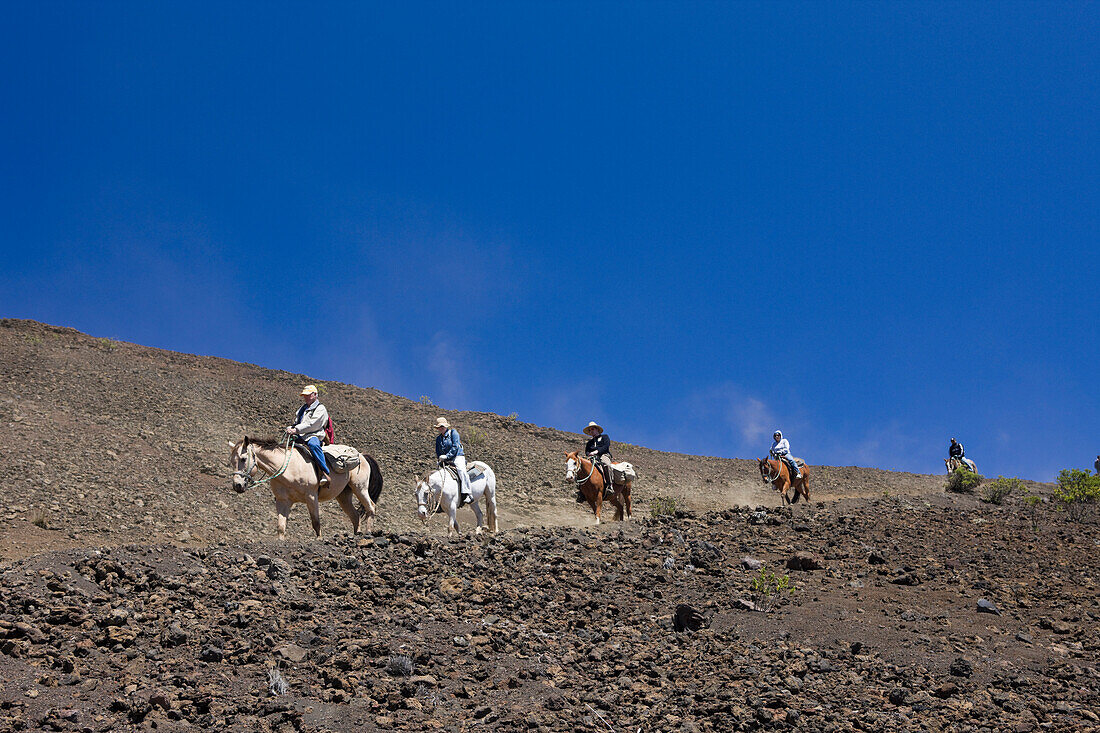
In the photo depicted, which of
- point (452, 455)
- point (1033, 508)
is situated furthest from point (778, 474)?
point (452, 455)

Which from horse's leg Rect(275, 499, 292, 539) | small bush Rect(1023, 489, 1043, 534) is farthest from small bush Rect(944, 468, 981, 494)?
horse's leg Rect(275, 499, 292, 539)

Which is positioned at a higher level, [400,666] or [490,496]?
[490,496]

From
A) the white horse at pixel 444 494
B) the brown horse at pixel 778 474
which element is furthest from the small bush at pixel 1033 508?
the white horse at pixel 444 494

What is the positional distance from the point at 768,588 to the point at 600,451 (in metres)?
9.89

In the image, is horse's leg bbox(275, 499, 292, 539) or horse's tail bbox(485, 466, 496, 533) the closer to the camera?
horse's leg bbox(275, 499, 292, 539)

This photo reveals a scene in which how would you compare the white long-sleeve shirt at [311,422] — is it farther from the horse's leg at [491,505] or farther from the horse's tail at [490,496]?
the horse's leg at [491,505]

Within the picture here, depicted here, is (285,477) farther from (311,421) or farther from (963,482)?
(963,482)

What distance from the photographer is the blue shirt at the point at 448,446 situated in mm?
16016

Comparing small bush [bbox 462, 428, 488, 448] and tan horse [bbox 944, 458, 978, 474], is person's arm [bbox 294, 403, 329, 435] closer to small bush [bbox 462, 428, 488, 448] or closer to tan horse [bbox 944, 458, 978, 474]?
small bush [bbox 462, 428, 488, 448]

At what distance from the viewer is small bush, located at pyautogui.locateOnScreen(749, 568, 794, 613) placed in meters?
10.3

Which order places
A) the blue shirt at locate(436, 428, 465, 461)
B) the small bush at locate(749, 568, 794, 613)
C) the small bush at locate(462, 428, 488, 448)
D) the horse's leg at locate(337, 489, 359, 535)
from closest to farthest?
1. the small bush at locate(749, 568, 794, 613)
2. the blue shirt at locate(436, 428, 465, 461)
3. the horse's leg at locate(337, 489, 359, 535)
4. the small bush at locate(462, 428, 488, 448)

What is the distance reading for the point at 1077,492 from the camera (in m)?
21.1

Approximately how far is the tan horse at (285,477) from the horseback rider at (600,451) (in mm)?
6370

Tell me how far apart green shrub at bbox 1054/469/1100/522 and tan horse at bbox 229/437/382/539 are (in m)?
16.8
